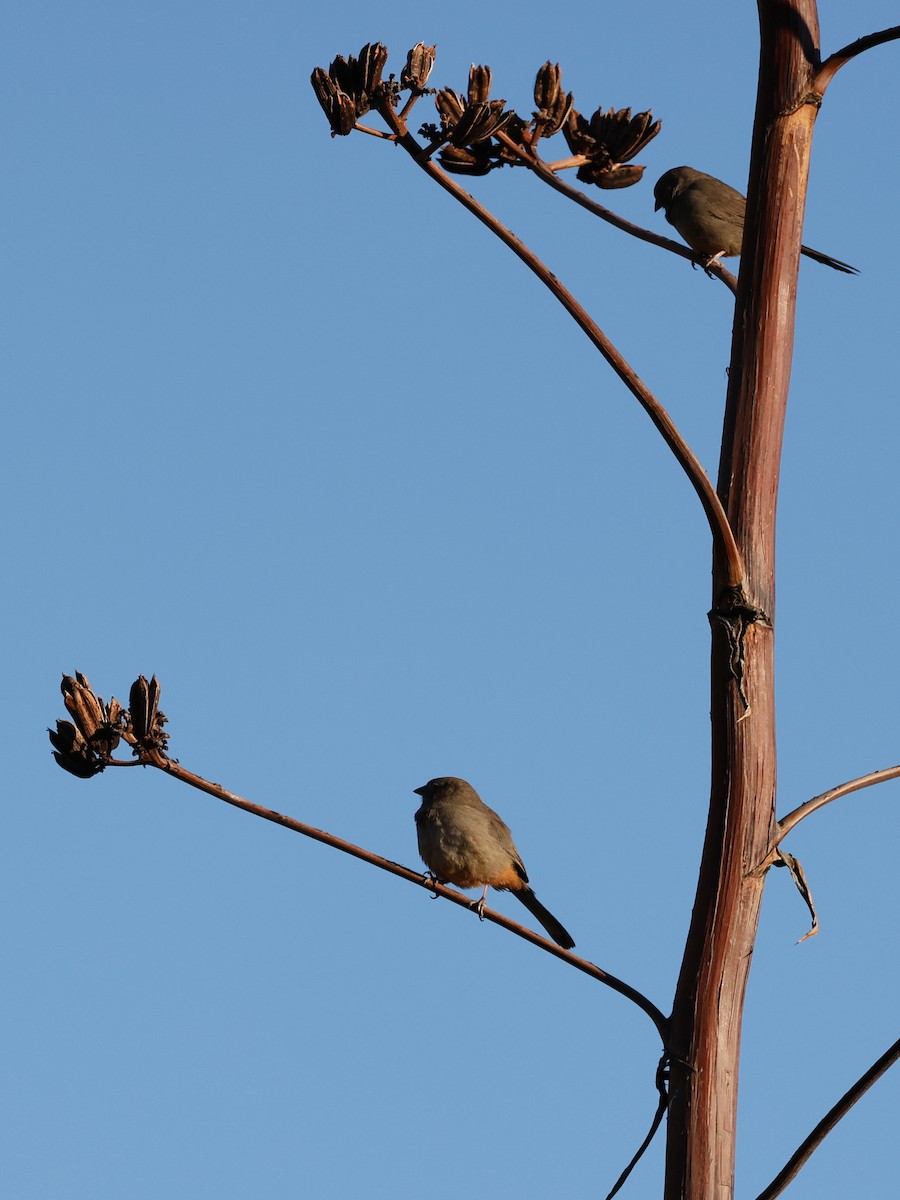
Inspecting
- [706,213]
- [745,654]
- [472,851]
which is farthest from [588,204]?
[706,213]

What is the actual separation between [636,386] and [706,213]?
237 inches

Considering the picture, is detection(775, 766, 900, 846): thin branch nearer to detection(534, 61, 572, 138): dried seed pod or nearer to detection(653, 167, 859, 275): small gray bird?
detection(534, 61, 572, 138): dried seed pod

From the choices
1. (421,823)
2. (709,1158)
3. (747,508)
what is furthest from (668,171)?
(709,1158)

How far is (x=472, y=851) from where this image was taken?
7383mm

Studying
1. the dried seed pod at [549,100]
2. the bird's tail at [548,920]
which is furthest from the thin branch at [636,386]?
the bird's tail at [548,920]

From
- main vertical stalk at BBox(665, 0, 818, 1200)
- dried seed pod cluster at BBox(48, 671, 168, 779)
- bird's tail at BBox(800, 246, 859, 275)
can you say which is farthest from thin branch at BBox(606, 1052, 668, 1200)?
bird's tail at BBox(800, 246, 859, 275)

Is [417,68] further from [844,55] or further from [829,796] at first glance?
[829,796]

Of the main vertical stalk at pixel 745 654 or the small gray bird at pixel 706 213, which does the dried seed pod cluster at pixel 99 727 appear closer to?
the main vertical stalk at pixel 745 654

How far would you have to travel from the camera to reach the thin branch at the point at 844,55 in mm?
2711

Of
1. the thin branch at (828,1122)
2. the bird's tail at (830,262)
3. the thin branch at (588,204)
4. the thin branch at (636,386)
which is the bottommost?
the thin branch at (828,1122)

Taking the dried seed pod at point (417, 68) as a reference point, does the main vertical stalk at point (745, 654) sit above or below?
below

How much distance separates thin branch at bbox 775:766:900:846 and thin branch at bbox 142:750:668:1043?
15.9 inches

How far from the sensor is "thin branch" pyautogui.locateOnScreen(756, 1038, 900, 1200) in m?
2.46

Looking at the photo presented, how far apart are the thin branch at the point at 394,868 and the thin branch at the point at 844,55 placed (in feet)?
5.83
